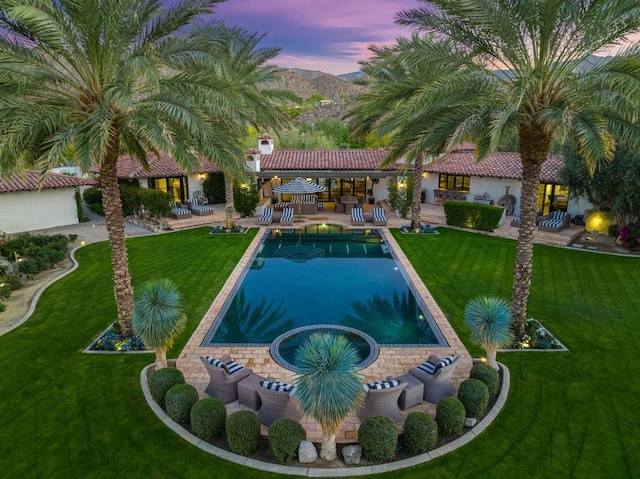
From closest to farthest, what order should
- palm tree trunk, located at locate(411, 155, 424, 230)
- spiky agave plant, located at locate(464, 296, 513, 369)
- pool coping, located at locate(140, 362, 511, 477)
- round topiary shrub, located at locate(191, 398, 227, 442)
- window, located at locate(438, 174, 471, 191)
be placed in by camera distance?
pool coping, located at locate(140, 362, 511, 477) → round topiary shrub, located at locate(191, 398, 227, 442) → spiky agave plant, located at locate(464, 296, 513, 369) → palm tree trunk, located at locate(411, 155, 424, 230) → window, located at locate(438, 174, 471, 191)

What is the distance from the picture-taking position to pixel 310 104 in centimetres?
15100

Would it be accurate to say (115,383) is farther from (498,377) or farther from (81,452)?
(498,377)

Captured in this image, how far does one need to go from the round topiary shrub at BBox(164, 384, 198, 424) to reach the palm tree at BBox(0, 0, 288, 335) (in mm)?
4212

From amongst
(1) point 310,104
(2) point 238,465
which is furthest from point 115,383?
(1) point 310,104

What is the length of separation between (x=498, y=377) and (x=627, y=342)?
216 inches

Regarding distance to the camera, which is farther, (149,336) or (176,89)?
(176,89)

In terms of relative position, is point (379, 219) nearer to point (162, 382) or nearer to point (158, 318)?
point (158, 318)

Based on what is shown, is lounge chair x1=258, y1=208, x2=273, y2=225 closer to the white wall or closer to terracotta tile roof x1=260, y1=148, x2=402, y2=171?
terracotta tile roof x1=260, y1=148, x2=402, y2=171

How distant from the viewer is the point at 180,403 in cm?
915

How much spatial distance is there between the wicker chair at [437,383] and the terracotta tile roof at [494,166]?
64.9ft

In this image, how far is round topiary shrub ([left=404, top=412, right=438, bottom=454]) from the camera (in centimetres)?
833

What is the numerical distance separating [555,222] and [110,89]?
960 inches

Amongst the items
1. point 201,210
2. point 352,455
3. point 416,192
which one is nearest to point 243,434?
point 352,455

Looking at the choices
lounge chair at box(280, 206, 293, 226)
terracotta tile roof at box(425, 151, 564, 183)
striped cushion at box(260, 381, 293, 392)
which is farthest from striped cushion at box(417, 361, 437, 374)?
terracotta tile roof at box(425, 151, 564, 183)
